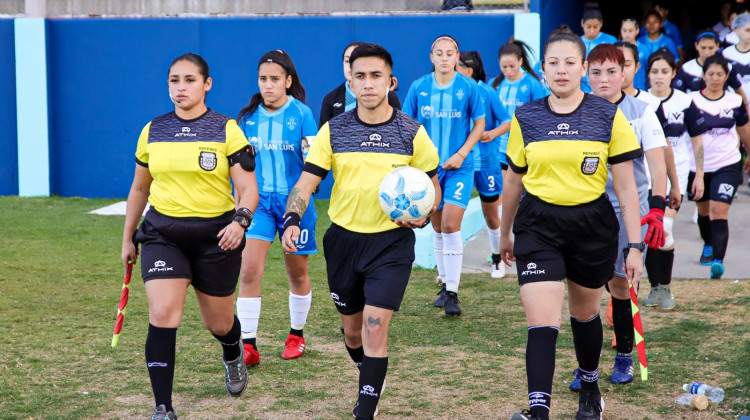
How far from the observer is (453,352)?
22.4 ft

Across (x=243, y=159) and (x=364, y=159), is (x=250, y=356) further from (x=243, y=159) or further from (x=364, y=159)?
(x=364, y=159)

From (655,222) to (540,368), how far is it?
1.39 meters

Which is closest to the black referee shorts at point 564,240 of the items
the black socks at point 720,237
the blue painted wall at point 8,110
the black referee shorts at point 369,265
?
the black referee shorts at point 369,265

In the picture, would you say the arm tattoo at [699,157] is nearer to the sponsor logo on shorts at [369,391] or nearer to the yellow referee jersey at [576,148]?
the yellow referee jersey at [576,148]

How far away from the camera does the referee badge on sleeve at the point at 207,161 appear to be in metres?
5.21

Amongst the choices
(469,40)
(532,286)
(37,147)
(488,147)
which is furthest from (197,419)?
(37,147)

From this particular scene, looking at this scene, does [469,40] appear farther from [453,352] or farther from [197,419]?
[197,419]

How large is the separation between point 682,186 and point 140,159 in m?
5.65

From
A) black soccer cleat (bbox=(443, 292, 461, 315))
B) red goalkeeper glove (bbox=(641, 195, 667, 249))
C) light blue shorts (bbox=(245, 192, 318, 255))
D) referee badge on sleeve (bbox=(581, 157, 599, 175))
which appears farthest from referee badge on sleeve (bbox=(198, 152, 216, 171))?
black soccer cleat (bbox=(443, 292, 461, 315))

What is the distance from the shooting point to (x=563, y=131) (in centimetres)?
492

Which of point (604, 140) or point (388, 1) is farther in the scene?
point (388, 1)

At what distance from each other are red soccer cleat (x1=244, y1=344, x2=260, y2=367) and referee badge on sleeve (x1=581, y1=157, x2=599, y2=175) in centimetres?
275

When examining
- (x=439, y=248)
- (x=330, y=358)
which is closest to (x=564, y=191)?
(x=330, y=358)

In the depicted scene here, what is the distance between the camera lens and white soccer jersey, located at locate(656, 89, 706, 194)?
8211mm
